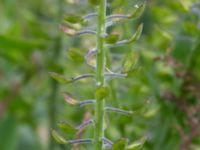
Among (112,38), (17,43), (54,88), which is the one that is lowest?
(54,88)

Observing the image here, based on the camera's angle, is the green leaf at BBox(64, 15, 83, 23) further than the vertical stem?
No

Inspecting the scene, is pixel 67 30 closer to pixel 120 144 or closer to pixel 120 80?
pixel 120 144

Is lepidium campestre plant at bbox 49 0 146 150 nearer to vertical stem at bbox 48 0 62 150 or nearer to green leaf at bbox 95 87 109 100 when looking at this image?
green leaf at bbox 95 87 109 100

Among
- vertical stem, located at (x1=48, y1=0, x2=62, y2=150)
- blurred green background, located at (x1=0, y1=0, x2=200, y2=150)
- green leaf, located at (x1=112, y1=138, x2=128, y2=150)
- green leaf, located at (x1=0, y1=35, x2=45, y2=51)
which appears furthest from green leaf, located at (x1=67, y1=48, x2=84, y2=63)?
vertical stem, located at (x1=48, y1=0, x2=62, y2=150)

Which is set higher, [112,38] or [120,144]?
[112,38]

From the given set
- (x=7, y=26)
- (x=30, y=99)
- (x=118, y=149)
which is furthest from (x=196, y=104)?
(x=7, y=26)

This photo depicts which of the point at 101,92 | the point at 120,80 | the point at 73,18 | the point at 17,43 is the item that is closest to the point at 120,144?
the point at 101,92
